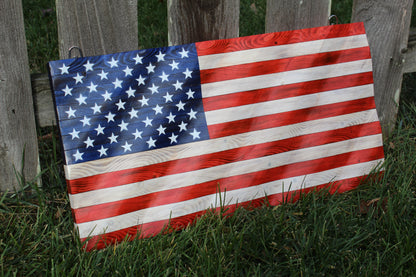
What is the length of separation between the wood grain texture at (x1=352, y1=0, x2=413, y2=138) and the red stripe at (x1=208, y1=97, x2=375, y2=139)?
1.13 ft

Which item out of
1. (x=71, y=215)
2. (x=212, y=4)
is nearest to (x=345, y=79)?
(x=212, y=4)

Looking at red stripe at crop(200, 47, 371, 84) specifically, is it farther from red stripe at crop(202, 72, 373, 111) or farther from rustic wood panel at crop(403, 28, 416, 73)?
rustic wood panel at crop(403, 28, 416, 73)

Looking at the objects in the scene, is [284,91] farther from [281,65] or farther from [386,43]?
[386,43]

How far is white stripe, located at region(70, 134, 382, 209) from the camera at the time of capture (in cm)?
189

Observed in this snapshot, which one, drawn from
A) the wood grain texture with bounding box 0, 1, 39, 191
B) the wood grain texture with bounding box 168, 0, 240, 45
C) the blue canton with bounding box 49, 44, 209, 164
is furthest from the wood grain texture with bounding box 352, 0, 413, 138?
the wood grain texture with bounding box 0, 1, 39, 191

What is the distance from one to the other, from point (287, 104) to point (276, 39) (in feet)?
1.09

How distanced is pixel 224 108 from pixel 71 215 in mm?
895

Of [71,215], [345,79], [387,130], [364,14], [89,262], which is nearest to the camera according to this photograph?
[89,262]

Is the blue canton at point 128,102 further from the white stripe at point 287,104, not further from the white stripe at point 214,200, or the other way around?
the white stripe at point 214,200

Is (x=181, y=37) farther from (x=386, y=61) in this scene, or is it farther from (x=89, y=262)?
(x=386, y=61)

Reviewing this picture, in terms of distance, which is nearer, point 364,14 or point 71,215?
point 71,215

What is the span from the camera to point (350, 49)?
7.59 ft

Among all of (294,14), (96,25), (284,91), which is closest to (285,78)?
(284,91)

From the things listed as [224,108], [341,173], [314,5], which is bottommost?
[341,173]
